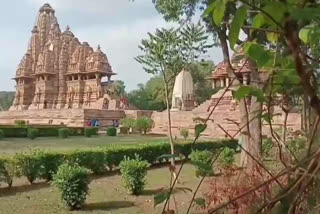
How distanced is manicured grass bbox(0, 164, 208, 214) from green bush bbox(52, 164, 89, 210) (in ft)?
0.47

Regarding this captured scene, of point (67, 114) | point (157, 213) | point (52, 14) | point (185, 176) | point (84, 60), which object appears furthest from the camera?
point (52, 14)

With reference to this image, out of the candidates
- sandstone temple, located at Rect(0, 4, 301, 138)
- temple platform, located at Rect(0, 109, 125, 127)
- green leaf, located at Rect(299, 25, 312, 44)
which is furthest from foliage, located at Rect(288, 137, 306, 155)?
temple platform, located at Rect(0, 109, 125, 127)

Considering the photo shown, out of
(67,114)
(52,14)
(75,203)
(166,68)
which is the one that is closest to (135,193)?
(75,203)

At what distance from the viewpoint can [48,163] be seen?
909 centimetres

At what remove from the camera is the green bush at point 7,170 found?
8156 millimetres

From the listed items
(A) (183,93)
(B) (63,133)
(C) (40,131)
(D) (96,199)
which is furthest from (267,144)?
(A) (183,93)

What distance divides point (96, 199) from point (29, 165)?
225 cm

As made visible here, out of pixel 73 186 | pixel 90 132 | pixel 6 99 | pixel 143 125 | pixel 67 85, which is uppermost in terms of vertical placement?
pixel 6 99

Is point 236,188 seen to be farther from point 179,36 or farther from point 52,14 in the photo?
point 52,14

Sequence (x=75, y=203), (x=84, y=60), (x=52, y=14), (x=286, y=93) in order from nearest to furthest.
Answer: (x=286, y=93)
(x=75, y=203)
(x=84, y=60)
(x=52, y=14)

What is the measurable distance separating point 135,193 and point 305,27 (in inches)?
288

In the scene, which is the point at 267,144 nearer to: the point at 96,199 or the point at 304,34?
the point at 304,34

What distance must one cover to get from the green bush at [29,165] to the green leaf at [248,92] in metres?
8.41

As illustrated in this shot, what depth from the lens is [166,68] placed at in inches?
408
